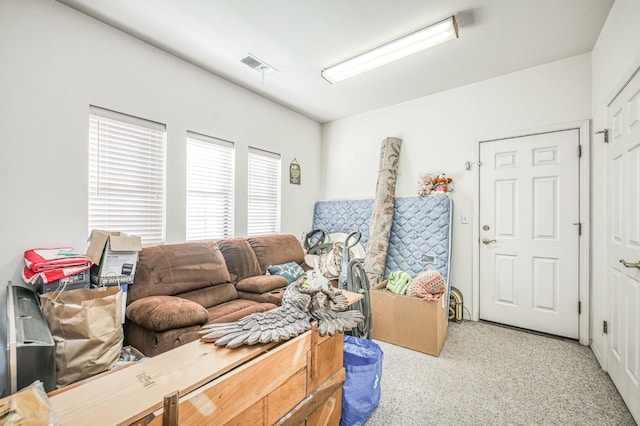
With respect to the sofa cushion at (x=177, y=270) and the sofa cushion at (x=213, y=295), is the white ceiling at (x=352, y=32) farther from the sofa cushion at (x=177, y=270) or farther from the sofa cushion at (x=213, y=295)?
the sofa cushion at (x=213, y=295)

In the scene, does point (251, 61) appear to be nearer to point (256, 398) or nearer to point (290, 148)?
point (290, 148)

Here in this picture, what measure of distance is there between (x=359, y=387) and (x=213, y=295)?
5.04 ft

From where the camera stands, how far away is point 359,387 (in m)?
1.72

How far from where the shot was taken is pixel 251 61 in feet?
9.78

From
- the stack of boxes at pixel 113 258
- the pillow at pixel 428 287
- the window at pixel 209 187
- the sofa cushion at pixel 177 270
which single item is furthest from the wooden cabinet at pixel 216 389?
the window at pixel 209 187

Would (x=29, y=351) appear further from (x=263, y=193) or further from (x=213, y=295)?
(x=263, y=193)

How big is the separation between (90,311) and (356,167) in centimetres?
364

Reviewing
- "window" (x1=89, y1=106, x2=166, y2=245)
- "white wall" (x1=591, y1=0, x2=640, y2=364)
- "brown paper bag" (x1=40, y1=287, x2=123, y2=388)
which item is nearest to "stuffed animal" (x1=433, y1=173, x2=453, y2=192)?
"white wall" (x1=591, y1=0, x2=640, y2=364)

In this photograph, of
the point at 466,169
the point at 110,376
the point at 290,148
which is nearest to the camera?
the point at 110,376

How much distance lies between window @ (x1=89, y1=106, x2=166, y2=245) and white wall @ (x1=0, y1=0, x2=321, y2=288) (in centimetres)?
9

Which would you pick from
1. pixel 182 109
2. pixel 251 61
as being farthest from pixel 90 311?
pixel 251 61

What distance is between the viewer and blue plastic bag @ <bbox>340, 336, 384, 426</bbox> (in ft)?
5.52

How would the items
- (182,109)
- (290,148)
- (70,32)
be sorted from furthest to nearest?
(290,148), (182,109), (70,32)

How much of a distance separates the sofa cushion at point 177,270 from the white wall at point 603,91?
11.2 ft
